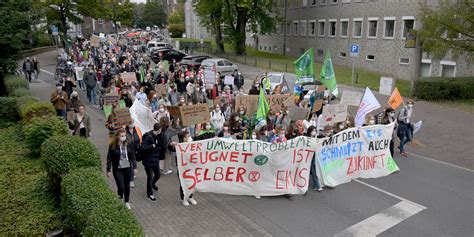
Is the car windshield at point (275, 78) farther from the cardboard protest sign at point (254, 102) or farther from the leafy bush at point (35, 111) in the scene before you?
the leafy bush at point (35, 111)

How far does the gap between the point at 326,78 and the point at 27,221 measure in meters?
13.2

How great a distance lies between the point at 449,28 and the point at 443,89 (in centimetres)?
328

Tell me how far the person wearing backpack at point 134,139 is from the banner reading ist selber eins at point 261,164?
34.6 inches

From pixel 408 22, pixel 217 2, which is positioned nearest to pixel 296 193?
pixel 408 22

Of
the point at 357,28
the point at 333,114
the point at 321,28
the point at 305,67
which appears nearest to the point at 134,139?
the point at 333,114

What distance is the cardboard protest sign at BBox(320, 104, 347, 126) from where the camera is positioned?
→ 11.8 m

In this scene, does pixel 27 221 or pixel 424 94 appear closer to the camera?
pixel 27 221

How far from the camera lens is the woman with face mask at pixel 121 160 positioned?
780 centimetres

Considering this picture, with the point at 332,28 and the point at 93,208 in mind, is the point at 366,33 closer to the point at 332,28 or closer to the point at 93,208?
the point at 332,28

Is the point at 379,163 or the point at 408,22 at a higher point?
the point at 408,22

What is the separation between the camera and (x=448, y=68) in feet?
95.7

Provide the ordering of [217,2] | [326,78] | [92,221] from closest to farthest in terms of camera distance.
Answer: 1. [92,221]
2. [326,78]
3. [217,2]

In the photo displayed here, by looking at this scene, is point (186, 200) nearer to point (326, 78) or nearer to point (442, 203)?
point (442, 203)

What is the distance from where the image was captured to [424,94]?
21.9 meters
